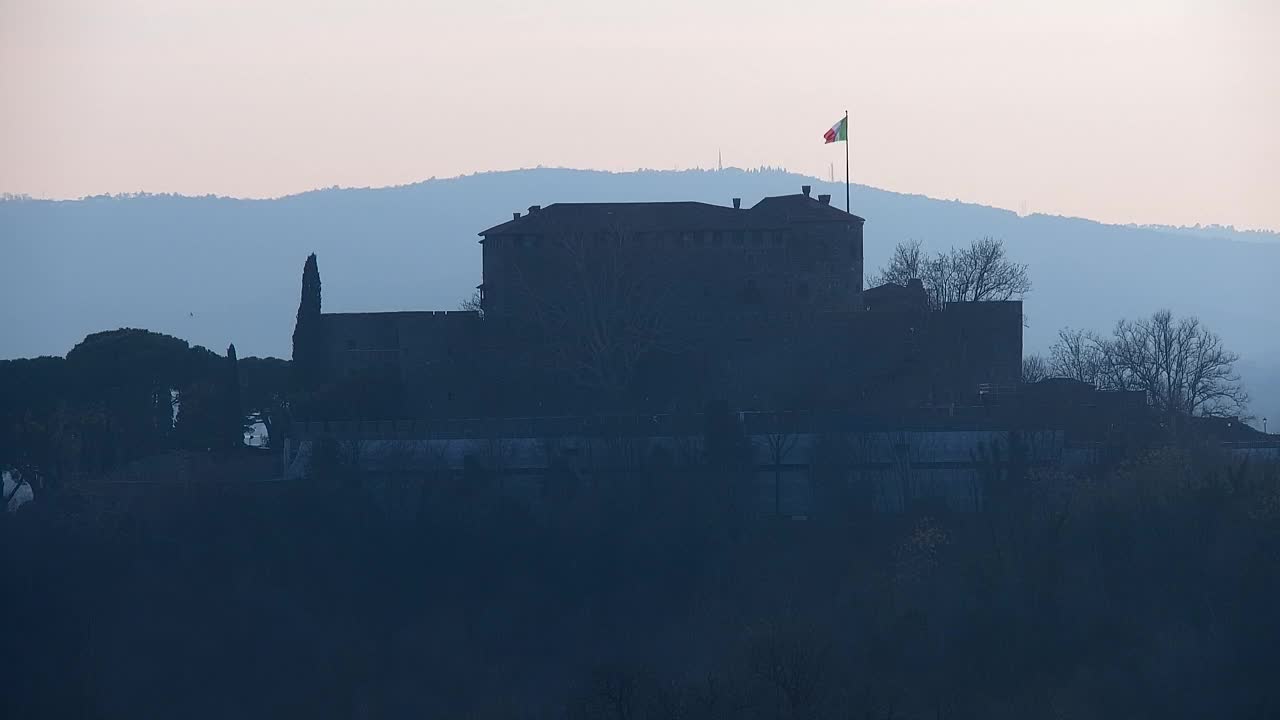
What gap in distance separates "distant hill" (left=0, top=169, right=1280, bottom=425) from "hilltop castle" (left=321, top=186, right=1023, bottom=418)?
222 ft

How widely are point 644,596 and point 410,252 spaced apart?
95.7 metres

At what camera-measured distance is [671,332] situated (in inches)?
1428

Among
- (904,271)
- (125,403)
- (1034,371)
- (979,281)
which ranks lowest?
(125,403)

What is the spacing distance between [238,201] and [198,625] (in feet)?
369

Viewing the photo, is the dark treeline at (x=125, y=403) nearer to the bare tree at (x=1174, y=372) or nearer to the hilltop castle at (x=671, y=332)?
the hilltop castle at (x=671, y=332)

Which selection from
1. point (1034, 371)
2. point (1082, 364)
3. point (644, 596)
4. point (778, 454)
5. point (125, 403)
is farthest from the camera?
point (1082, 364)

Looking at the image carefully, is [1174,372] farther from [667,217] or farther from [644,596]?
[644,596]

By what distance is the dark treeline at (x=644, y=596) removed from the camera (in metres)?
26.2

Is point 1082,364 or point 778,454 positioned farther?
point 1082,364

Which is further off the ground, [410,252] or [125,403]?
[410,252]

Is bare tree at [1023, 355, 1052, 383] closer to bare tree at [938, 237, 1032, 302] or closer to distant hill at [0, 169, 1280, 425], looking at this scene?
bare tree at [938, 237, 1032, 302]

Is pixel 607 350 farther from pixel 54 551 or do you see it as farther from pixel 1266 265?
pixel 1266 265

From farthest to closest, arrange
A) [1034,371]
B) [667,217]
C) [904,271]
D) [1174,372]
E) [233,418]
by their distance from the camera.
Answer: [904,271] < [1174,372] < [1034,371] < [667,217] < [233,418]

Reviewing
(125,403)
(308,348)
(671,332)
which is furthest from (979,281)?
(125,403)
